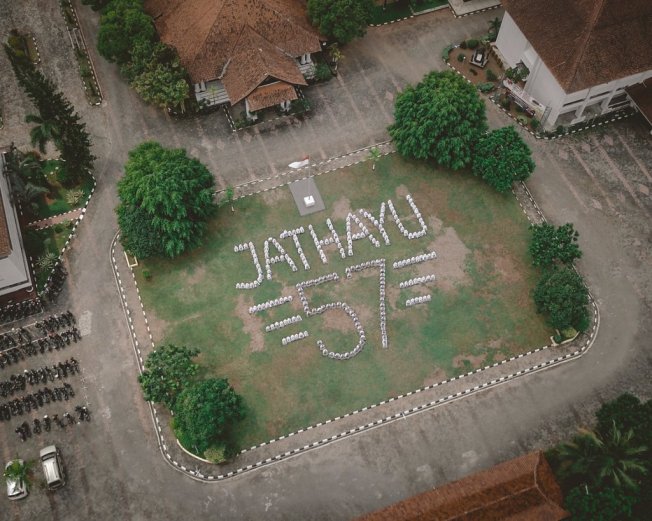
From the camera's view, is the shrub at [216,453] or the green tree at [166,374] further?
the green tree at [166,374]

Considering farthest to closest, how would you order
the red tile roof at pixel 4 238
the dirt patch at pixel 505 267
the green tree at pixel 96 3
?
the green tree at pixel 96 3
the dirt patch at pixel 505 267
the red tile roof at pixel 4 238

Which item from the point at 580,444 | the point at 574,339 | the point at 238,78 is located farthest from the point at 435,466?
the point at 238,78

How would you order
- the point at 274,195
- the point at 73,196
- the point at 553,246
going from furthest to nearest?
1. the point at 274,195
2. the point at 73,196
3. the point at 553,246

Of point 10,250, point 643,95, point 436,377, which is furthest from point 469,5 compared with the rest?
point 10,250

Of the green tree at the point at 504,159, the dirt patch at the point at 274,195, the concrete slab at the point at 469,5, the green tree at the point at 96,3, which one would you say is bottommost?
the green tree at the point at 504,159

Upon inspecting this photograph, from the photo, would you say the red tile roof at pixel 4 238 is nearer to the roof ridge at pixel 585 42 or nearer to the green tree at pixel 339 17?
the green tree at pixel 339 17

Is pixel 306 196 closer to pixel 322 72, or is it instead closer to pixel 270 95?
pixel 270 95

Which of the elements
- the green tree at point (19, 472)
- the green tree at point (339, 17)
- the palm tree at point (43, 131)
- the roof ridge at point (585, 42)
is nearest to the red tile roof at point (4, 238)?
the palm tree at point (43, 131)

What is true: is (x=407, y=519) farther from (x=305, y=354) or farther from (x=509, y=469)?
(x=305, y=354)
